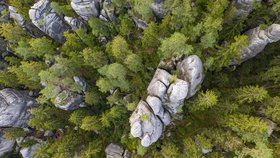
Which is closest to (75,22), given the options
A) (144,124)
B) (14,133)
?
(144,124)

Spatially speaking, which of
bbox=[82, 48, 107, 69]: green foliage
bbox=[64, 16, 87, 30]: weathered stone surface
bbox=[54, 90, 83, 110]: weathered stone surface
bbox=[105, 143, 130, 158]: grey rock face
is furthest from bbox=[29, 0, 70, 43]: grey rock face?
bbox=[105, 143, 130, 158]: grey rock face

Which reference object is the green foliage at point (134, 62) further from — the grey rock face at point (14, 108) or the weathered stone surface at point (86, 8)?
the grey rock face at point (14, 108)

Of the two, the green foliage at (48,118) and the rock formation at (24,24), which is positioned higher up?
the rock formation at (24,24)

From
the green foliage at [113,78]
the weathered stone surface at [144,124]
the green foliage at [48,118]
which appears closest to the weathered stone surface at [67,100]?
the green foliage at [48,118]

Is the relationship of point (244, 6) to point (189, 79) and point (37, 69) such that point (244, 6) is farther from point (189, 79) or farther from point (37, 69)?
point (37, 69)

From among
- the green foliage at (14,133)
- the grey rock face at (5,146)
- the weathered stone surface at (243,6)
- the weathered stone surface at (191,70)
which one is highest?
the weathered stone surface at (243,6)

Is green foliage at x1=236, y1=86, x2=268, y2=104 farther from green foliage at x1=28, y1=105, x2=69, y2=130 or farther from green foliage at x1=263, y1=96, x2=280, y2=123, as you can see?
green foliage at x1=28, y1=105, x2=69, y2=130

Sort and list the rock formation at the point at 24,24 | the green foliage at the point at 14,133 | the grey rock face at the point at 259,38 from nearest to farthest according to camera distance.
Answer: the grey rock face at the point at 259,38, the rock formation at the point at 24,24, the green foliage at the point at 14,133
